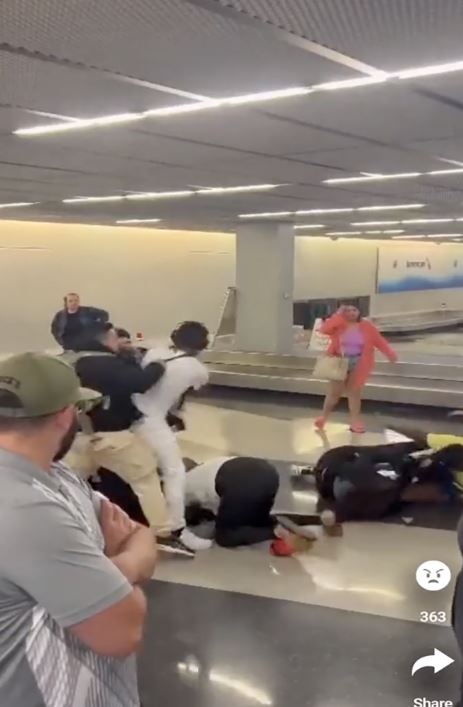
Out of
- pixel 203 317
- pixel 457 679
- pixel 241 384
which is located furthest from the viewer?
pixel 203 317

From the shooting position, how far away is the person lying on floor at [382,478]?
7.03m

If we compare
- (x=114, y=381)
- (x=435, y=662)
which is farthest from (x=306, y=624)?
(x=114, y=381)

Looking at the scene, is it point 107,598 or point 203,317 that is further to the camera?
point 203,317

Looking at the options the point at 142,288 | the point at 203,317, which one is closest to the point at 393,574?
the point at 142,288

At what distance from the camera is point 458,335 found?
83.1ft

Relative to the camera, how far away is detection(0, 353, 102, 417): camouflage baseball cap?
1909 mm

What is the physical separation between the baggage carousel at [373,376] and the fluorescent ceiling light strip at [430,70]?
916cm

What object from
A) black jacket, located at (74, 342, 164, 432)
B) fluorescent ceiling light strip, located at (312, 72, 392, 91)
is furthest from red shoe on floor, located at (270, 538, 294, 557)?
fluorescent ceiling light strip, located at (312, 72, 392, 91)

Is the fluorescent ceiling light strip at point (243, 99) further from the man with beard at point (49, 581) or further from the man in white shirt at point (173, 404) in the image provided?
the man with beard at point (49, 581)

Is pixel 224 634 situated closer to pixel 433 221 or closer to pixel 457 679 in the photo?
pixel 457 679

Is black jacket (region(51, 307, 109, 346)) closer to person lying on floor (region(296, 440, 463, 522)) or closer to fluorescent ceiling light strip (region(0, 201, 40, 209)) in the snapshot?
person lying on floor (region(296, 440, 463, 522))

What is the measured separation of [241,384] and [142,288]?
7.30m

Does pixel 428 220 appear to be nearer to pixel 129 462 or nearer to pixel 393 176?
pixel 393 176

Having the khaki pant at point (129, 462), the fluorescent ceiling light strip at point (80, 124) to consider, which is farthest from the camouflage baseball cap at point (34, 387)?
the khaki pant at point (129, 462)
